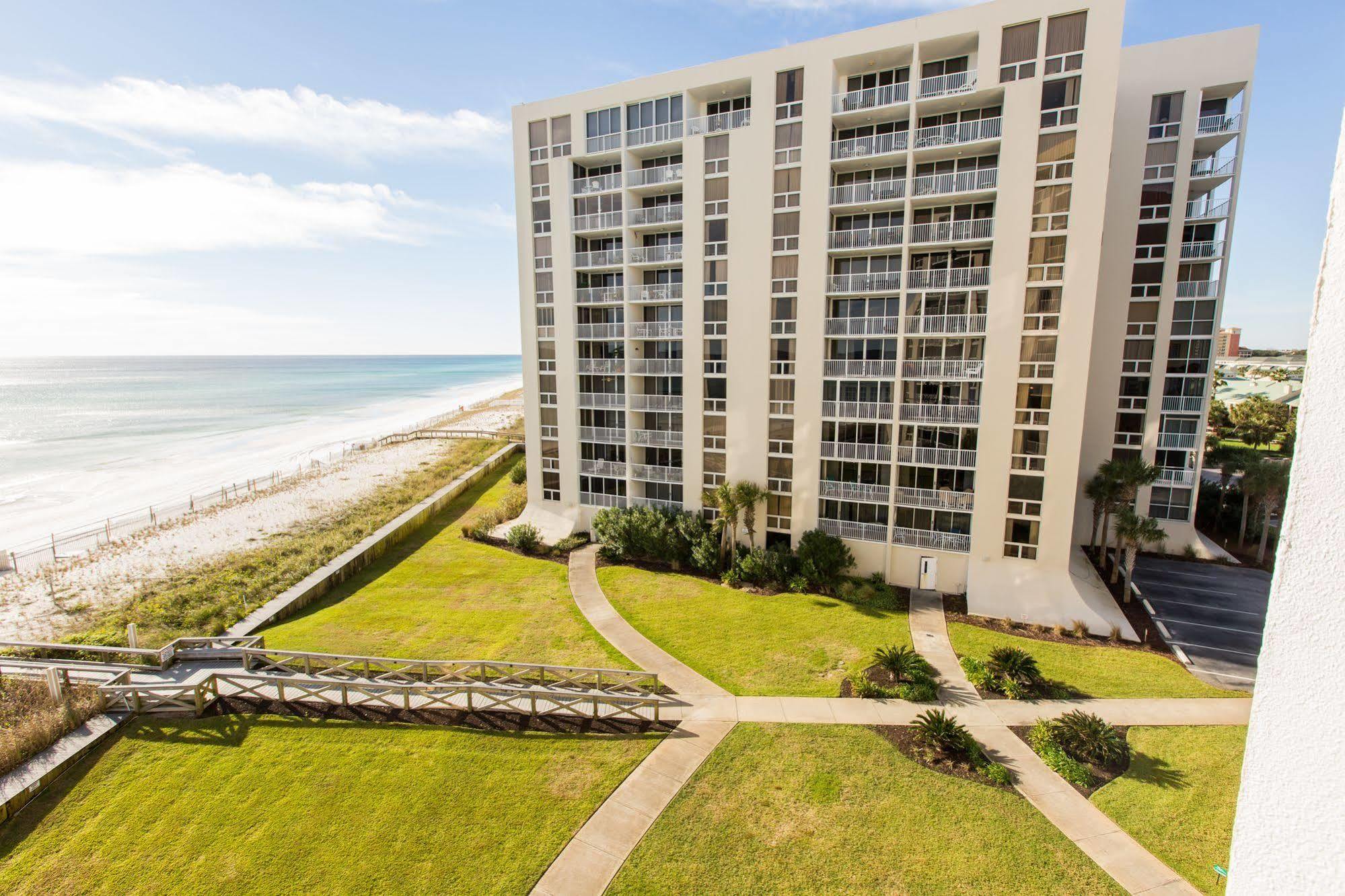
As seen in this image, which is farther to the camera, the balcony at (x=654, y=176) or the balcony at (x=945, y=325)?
the balcony at (x=654, y=176)

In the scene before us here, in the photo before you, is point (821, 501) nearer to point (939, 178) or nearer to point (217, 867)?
point (939, 178)

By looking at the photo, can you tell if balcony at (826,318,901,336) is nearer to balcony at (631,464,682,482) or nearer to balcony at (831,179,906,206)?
balcony at (831,179,906,206)

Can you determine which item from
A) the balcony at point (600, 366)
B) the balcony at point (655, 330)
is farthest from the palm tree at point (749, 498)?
the balcony at point (600, 366)

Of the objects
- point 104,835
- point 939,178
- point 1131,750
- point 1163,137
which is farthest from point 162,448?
point 1163,137

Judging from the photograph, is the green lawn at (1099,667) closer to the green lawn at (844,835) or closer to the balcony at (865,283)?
the green lawn at (844,835)

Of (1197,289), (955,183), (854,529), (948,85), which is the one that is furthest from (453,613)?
(1197,289)

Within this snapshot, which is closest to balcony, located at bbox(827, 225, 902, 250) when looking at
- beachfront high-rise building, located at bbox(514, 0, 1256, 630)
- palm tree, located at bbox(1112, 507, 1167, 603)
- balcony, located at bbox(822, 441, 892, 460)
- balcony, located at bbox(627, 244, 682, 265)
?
beachfront high-rise building, located at bbox(514, 0, 1256, 630)

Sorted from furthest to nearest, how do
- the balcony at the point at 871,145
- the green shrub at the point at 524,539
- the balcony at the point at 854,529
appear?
1. the green shrub at the point at 524,539
2. the balcony at the point at 854,529
3. the balcony at the point at 871,145
